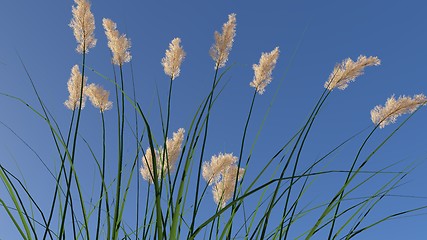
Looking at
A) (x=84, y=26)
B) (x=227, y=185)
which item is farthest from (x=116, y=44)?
(x=227, y=185)

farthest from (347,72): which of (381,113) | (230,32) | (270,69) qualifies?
(230,32)

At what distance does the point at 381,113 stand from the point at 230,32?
30.6 inches

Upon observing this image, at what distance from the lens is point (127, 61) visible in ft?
8.09

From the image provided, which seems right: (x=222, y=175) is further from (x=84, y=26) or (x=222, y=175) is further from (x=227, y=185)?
(x=84, y=26)

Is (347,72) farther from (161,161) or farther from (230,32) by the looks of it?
(161,161)

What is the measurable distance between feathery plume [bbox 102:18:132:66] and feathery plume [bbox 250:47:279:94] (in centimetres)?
63

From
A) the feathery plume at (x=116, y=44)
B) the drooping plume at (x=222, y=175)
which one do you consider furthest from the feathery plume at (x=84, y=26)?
the drooping plume at (x=222, y=175)

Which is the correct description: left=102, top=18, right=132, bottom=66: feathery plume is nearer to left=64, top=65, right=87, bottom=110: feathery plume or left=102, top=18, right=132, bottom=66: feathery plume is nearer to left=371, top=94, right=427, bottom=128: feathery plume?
left=64, top=65, right=87, bottom=110: feathery plume

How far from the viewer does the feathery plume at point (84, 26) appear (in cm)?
246

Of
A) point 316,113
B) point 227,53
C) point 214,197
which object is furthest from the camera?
point 227,53

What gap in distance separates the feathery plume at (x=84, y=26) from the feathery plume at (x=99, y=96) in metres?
0.18

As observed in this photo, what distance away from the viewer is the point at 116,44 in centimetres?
246

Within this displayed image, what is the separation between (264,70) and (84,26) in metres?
0.87

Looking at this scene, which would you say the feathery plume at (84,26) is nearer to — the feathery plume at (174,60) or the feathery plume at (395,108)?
the feathery plume at (174,60)
